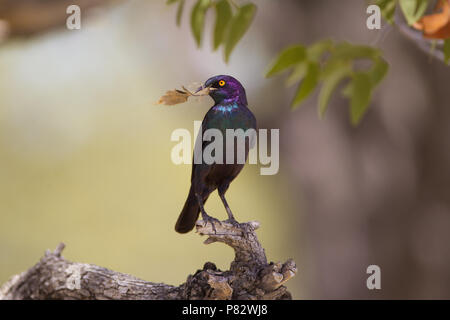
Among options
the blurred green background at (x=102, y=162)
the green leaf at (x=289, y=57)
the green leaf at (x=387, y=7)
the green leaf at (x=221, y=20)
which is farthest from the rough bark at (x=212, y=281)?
the blurred green background at (x=102, y=162)

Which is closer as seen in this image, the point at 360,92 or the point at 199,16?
the point at 360,92

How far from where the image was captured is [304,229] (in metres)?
6.24

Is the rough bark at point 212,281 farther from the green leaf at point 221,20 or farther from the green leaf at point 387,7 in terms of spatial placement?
the green leaf at point 387,7

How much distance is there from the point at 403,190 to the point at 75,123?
10140 mm

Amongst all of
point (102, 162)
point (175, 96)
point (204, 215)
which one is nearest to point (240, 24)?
point (175, 96)

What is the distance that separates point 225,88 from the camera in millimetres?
2539

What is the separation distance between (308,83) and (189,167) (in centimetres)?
317

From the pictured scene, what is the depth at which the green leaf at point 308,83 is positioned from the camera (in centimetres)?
167

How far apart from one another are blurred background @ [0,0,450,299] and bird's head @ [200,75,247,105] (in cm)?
9

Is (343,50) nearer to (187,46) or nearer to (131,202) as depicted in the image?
(187,46)

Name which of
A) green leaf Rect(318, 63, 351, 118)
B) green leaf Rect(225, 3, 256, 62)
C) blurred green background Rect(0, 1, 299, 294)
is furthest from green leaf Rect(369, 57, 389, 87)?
blurred green background Rect(0, 1, 299, 294)

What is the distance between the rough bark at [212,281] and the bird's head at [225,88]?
60 centimetres

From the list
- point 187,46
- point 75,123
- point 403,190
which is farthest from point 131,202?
point 403,190

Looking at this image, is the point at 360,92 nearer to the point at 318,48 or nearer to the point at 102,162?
the point at 318,48
